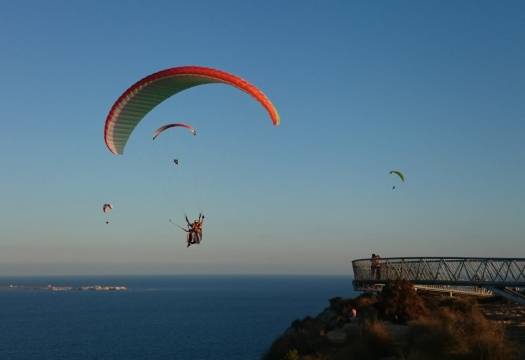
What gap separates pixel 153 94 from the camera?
25.5 m

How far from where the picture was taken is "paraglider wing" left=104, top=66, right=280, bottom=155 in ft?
77.5

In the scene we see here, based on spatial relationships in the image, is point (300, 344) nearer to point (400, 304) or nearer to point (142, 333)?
point (400, 304)

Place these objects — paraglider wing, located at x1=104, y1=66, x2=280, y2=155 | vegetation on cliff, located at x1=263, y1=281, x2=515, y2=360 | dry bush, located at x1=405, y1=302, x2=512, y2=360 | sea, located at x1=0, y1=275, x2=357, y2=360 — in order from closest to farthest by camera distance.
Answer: dry bush, located at x1=405, y1=302, x2=512, y2=360, vegetation on cliff, located at x1=263, y1=281, x2=515, y2=360, paraglider wing, located at x1=104, y1=66, x2=280, y2=155, sea, located at x1=0, y1=275, x2=357, y2=360

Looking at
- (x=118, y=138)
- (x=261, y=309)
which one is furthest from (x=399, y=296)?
(x=261, y=309)

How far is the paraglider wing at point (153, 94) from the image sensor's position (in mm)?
23625

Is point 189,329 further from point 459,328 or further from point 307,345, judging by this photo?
point 459,328

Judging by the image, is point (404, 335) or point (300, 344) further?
point (300, 344)

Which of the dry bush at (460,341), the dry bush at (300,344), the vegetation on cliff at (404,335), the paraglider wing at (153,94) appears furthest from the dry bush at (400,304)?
the paraglider wing at (153,94)

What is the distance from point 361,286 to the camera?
36.8m

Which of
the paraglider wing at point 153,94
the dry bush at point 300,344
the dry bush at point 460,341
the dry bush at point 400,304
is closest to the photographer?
the dry bush at point 460,341

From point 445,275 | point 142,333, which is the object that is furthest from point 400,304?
point 142,333

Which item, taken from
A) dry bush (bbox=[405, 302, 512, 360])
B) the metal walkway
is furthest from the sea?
dry bush (bbox=[405, 302, 512, 360])

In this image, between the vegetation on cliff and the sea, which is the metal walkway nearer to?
the vegetation on cliff

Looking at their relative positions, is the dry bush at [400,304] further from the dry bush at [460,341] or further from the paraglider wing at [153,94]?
the paraglider wing at [153,94]
